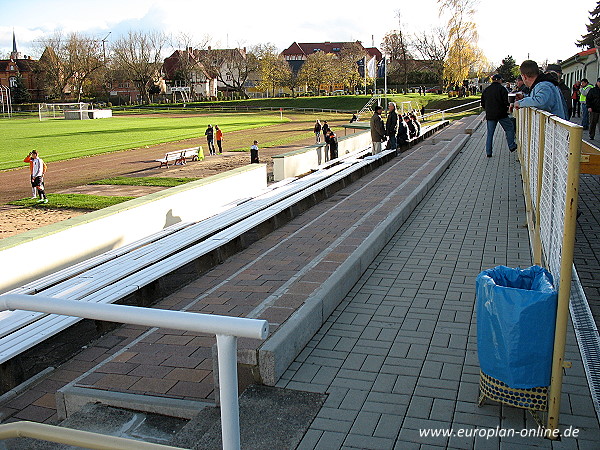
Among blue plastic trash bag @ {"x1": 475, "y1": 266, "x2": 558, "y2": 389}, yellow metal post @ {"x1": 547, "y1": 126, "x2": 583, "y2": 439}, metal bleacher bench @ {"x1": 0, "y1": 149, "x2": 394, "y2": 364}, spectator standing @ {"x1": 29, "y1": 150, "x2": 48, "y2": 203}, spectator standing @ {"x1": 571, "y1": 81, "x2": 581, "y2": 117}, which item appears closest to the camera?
yellow metal post @ {"x1": 547, "y1": 126, "x2": 583, "y2": 439}

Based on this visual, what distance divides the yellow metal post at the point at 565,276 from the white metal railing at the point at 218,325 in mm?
1969

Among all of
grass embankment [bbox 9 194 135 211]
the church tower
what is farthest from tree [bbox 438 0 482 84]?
the church tower

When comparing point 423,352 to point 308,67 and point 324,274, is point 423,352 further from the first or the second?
point 308,67

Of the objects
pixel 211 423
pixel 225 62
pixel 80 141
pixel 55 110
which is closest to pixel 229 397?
pixel 211 423

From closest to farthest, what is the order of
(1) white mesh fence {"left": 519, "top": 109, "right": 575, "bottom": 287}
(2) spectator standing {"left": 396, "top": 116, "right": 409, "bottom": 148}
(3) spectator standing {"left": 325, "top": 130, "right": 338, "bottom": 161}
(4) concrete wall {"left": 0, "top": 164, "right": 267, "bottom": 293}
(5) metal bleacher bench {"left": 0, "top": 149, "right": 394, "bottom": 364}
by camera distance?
(1) white mesh fence {"left": 519, "top": 109, "right": 575, "bottom": 287}, (5) metal bleacher bench {"left": 0, "top": 149, "right": 394, "bottom": 364}, (4) concrete wall {"left": 0, "top": 164, "right": 267, "bottom": 293}, (2) spectator standing {"left": 396, "top": 116, "right": 409, "bottom": 148}, (3) spectator standing {"left": 325, "top": 130, "right": 338, "bottom": 161}

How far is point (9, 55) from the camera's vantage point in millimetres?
149125

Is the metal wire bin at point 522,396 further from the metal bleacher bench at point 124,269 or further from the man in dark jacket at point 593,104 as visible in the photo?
the man in dark jacket at point 593,104

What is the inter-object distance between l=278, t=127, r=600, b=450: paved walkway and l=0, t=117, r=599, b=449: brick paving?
1 cm

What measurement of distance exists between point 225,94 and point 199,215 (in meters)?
114

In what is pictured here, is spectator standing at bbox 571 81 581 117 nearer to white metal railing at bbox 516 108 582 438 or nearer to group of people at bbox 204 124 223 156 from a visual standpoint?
group of people at bbox 204 124 223 156

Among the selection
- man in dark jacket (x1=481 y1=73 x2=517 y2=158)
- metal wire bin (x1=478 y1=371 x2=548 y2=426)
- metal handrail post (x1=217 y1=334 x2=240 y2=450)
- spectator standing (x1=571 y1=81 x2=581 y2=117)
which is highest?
spectator standing (x1=571 y1=81 x2=581 y2=117)

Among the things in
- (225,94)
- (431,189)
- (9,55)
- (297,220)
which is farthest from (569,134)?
(9,55)

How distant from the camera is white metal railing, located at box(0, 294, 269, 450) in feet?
6.96

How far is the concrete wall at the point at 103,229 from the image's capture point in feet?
26.0
